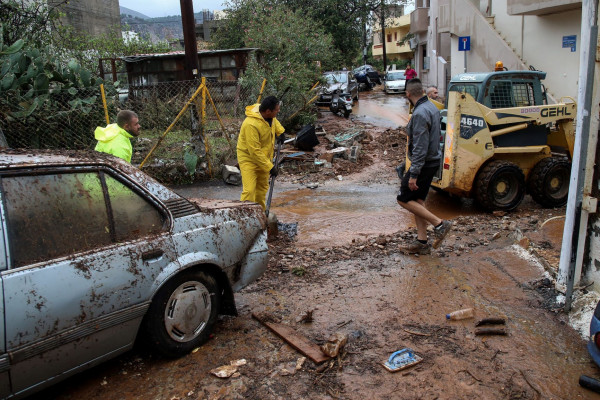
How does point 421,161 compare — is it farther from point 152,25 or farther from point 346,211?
point 152,25

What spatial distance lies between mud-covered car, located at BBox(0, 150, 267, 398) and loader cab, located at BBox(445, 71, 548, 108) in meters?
5.50

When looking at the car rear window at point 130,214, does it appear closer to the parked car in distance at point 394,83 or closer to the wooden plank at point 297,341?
the wooden plank at point 297,341

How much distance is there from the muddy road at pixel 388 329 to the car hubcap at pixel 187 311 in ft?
0.61

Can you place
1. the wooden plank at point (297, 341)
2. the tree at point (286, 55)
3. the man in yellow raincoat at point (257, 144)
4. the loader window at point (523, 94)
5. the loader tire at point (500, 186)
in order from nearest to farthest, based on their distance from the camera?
the wooden plank at point (297, 341)
the man in yellow raincoat at point (257, 144)
the loader tire at point (500, 186)
the loader window at point (523, 94)
the tree at point (286, 55)

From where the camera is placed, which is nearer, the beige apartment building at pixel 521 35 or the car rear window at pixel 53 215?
the car rear window at pixel 53 215

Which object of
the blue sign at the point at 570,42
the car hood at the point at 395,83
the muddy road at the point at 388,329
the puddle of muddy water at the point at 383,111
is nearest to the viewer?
the muddy road at the point at 388,329

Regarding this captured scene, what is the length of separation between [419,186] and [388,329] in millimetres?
2120

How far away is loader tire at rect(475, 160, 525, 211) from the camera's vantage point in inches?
302

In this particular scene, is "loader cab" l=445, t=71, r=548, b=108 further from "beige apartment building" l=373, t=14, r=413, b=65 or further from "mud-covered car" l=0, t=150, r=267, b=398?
"beige apartment building" l=373, t=14, r=413, b=65

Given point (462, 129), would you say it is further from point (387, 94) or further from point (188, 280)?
point (387, 94)

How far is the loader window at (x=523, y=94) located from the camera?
26.0 ft

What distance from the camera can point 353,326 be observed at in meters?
3.97

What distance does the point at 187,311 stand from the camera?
345 centimetres

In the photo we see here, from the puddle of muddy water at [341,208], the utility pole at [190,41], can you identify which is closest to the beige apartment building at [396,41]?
the utility pole at [190,41]
